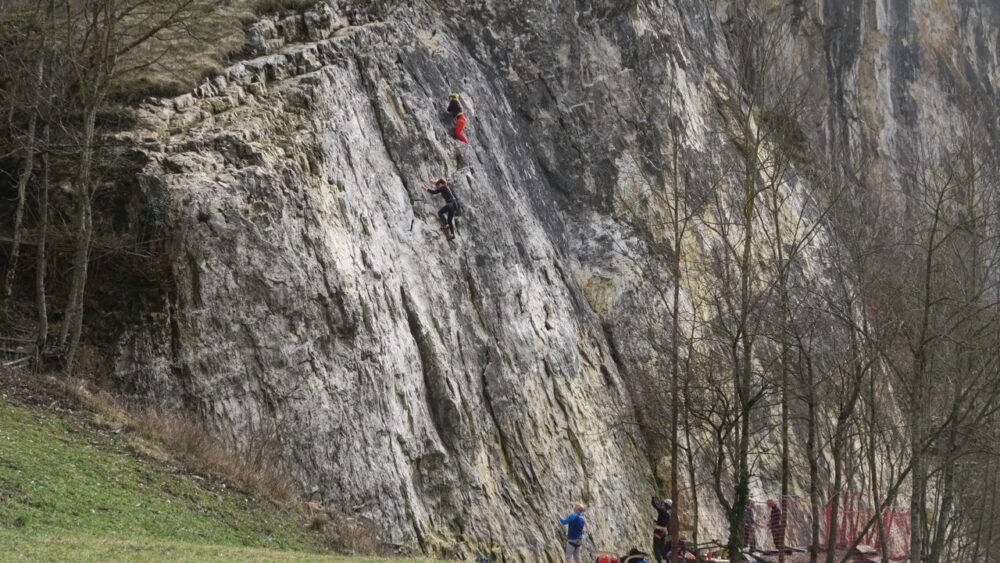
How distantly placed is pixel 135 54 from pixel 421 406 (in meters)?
10.3

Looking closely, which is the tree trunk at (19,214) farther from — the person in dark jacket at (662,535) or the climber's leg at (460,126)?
the person in dark jacket at (662,535)

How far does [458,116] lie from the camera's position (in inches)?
1031

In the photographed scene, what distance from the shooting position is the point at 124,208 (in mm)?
18328

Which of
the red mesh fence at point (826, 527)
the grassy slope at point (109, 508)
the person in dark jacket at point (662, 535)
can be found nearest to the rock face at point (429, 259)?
the grassy slope at point (109, 508)

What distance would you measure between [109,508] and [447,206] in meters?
12.7

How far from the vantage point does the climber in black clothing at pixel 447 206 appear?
23.8 meters

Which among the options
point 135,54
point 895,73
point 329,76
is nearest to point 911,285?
point 329,76

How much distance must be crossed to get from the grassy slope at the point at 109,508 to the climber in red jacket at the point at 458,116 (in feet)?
43.7

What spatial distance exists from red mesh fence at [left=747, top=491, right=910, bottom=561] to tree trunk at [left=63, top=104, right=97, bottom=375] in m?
14.0

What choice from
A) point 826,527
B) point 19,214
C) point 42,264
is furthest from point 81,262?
point 826,527

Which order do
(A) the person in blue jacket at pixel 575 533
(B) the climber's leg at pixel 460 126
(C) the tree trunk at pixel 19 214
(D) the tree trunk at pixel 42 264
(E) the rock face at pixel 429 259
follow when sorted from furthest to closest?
(B) the climber's leg at pixel 460 126
(E) the rock face at pixel 429 259
(A) the person in blue jacket at pixel 575 533
(C) the tree trunk at pixel 19 214
(D) the tree trunk at pixel 42 264

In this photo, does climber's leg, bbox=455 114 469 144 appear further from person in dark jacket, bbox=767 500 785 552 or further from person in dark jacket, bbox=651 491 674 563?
person in dark jacket, bbox=767 500 785 552

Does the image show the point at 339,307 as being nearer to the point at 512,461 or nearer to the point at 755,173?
the point at 512,461

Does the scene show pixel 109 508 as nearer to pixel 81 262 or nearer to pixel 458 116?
pixel 81 262
